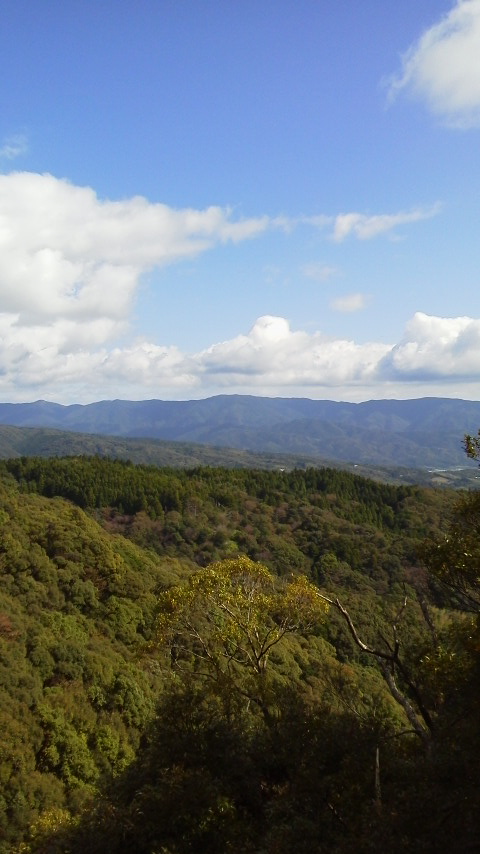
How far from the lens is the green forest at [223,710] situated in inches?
287

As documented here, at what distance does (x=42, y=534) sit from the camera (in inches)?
1650

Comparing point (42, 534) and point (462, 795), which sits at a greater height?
point (462, 795)

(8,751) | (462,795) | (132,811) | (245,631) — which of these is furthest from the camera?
(8,751)

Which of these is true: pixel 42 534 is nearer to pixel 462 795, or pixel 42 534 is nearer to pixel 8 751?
pixel 8 751

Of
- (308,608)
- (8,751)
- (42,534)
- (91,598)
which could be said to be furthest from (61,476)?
(308,608)

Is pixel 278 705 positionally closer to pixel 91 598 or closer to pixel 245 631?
pixel 245 631

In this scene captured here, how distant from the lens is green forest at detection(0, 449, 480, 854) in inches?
287

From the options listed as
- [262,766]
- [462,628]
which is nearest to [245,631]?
[262,766]

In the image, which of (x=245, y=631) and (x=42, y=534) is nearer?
(x=245, y=631)

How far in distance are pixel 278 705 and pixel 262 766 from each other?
116 centimetres

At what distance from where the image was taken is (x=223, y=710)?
413 inches

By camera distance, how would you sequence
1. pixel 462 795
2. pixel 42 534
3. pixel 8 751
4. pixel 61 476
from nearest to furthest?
pixel 462 795 < pixel 8 751 < pixel 42 534 < pixel 61 476

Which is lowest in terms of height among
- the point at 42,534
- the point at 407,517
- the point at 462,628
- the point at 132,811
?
the point at 407,517

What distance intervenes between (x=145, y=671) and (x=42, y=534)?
17897 mm
